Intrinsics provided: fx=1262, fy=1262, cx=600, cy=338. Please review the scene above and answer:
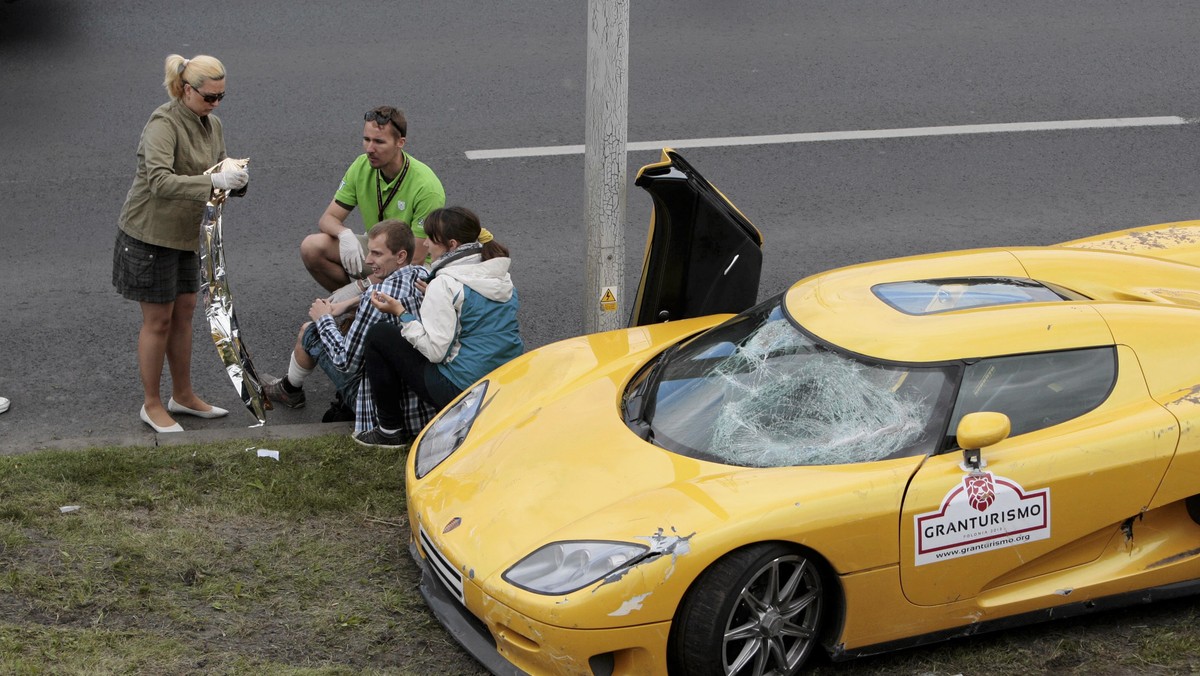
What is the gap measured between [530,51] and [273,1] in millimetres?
2449

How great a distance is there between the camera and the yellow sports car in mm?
3824

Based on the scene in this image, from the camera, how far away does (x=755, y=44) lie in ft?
35.7

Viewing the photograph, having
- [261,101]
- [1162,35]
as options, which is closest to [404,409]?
[261,101]

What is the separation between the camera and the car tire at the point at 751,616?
3793 millimetres

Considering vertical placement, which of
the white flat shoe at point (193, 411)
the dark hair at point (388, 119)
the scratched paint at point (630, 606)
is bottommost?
the white flat shoe at point (193, 411)

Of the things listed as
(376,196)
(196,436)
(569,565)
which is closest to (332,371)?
(196,436)

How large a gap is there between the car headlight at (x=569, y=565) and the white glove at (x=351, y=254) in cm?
301

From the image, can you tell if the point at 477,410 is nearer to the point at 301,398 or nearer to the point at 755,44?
the point at 301,398

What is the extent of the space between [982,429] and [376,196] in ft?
12.2

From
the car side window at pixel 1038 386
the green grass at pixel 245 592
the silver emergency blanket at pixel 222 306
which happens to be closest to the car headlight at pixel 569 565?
the green grass at pixel 245 592

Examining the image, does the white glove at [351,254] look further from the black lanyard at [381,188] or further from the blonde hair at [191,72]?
the blonde hair at [191,72]

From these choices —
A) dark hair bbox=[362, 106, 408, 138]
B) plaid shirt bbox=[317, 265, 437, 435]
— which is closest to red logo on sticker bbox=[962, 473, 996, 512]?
plaid shirt bbox=[317, 265, 437, 435]

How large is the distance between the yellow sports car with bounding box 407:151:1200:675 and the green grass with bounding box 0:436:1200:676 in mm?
176

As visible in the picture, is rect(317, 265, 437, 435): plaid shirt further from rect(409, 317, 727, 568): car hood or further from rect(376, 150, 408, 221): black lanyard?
rect(376, 150, 408, 221): black lanyard
